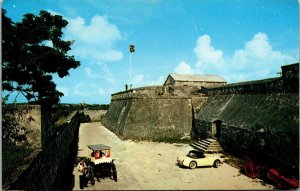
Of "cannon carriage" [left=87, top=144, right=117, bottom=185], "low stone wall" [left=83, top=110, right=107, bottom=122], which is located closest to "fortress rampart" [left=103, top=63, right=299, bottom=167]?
"cannon carriage" [left=87, top=144, right=117, bottom=185]

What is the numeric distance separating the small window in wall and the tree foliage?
12642 millimetres

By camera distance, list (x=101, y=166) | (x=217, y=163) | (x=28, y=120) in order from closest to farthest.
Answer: (x=101, y=166) → (x=28, y=120) → (x=217, y=163)

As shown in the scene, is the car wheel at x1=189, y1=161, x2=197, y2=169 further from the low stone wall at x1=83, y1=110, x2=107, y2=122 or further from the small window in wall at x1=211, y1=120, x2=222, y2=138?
the low stone wall at x1=83, y1=110, x2=107, y2=122

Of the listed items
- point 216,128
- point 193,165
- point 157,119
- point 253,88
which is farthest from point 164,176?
point 157,119

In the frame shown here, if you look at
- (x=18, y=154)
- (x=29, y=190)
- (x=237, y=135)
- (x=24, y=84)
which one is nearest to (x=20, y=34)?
(x=24, y=84)

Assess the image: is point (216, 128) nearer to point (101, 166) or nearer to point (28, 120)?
point (101, 166)

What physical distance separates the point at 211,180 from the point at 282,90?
798cm

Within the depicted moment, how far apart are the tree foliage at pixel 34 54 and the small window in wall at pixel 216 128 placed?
12642mm

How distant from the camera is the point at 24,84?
677 inches

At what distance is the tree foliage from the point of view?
1582 centimetres

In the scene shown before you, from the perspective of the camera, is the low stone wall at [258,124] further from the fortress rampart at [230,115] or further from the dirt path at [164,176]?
the dirt path at [164,176]

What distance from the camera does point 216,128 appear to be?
923 inches

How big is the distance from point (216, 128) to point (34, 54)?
1581 centimetres

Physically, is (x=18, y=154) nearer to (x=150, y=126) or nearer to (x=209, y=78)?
(x=150, y=126)
